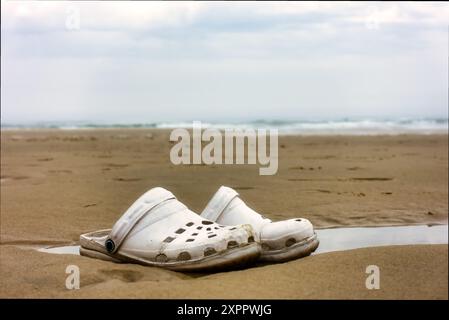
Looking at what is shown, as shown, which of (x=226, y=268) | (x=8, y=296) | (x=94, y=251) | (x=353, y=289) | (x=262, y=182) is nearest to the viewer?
(x=353, y=289)

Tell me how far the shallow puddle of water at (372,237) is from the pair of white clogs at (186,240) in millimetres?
281

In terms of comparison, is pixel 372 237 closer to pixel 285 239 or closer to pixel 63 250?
pixel 285 239

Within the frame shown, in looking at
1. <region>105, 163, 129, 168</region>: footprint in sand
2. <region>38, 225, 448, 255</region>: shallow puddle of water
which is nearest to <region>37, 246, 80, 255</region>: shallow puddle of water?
<region>38, 225, 448, 255</region>: shallow puddle of water

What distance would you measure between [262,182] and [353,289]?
3904 millimetres

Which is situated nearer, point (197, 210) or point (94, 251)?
point (94, 251)

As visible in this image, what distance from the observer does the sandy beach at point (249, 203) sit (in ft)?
6.92

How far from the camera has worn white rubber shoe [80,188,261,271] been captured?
254cm

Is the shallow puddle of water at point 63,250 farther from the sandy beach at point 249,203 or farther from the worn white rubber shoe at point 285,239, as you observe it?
the worn white rubber shoe at point 285,239

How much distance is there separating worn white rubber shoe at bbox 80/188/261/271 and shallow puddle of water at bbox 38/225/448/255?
477 mm

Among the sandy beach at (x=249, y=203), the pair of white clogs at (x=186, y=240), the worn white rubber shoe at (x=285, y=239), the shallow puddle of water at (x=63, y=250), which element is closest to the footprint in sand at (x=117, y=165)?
the sandy beach at (x=249, y=203)
